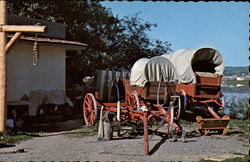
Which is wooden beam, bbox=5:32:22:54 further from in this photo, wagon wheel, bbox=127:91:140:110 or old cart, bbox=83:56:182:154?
wagon wheel, bbox=127:91:140:110

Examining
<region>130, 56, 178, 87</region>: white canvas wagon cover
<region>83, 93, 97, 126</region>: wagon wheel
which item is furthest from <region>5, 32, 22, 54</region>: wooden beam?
<region>130, 56, 178, 87</region>: white canvas wagon cover

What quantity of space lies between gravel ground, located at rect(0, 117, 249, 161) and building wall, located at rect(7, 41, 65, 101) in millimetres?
3547

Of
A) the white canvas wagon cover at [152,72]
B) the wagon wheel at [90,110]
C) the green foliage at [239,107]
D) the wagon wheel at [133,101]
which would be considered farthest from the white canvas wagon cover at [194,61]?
the wagon wheel at [90,110]

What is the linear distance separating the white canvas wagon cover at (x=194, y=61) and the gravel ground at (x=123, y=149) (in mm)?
3860

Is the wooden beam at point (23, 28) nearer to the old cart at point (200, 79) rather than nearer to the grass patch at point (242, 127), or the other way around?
the old cart at point (200, 79)

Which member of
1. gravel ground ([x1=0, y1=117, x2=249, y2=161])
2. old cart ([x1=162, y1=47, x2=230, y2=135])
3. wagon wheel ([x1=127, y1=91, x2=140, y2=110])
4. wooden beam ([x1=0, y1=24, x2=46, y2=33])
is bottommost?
gravel ground ([x1=0, y1=117, x2=249, y2=161])

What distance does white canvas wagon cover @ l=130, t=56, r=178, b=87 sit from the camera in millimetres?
12578

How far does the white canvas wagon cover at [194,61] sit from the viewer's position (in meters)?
13.7

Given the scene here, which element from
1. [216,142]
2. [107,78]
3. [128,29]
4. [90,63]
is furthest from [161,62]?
[128,29]

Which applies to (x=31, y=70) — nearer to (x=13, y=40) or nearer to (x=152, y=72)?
(x=13, y=40)

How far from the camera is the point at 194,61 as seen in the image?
47.1 feet

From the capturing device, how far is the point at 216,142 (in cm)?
933

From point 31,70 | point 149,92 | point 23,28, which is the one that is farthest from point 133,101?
point 23,28

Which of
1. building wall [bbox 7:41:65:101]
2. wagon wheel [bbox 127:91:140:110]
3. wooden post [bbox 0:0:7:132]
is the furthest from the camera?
building wall [bbox 7:41:65:101]
